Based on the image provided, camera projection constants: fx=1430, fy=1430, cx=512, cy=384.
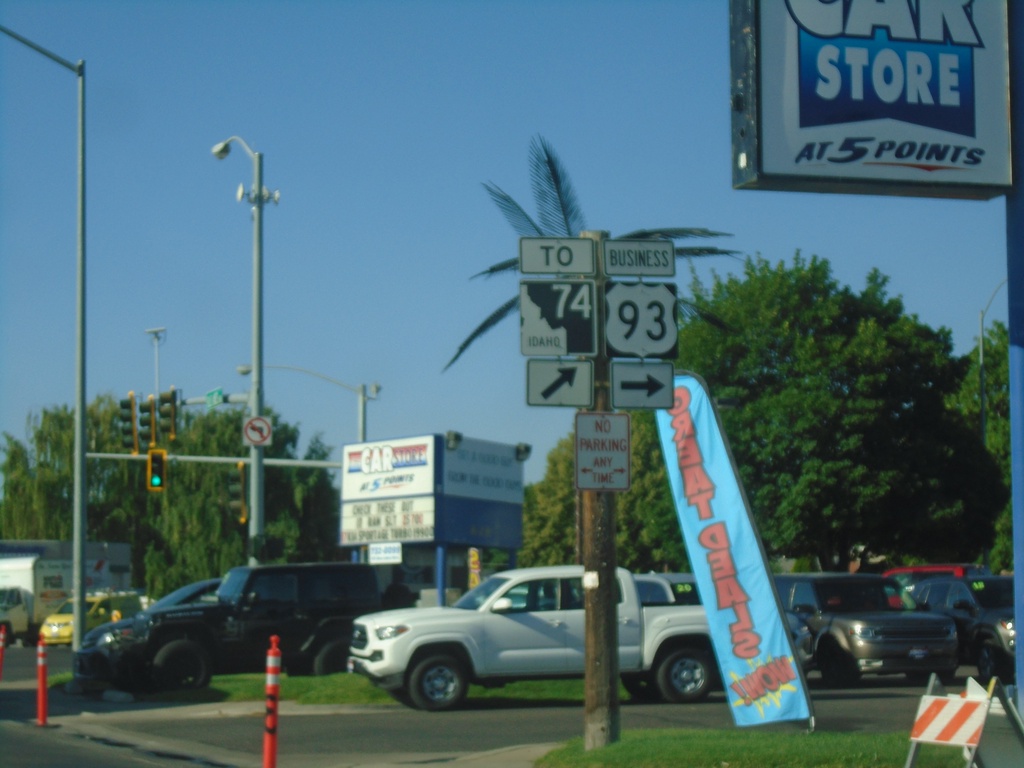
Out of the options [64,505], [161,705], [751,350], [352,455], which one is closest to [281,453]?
[64,505]

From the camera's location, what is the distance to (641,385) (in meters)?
12.3

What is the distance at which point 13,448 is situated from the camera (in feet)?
207

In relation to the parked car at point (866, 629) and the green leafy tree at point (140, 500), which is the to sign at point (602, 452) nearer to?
the parked car at point (866, 629)

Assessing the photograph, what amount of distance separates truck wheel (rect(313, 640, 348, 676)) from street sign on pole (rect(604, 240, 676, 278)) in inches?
487

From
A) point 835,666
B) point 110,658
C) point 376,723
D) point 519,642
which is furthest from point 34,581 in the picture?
point 376,723

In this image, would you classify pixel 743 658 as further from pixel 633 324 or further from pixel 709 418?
pixel 633 324

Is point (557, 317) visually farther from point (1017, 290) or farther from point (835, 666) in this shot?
point (835, 666)

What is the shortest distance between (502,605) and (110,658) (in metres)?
6.70

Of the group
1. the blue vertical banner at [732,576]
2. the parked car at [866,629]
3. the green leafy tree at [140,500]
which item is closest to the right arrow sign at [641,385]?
the blue vertical banner at [732,576]

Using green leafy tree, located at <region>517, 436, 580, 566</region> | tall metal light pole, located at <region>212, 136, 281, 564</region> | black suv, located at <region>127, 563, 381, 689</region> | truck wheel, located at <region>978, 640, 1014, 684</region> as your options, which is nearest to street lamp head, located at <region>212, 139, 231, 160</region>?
tall metal light pole, located at <region>212, 136, 281, 564</region>

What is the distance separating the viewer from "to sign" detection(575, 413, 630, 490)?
38.8ft

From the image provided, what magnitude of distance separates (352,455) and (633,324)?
67.1 feet

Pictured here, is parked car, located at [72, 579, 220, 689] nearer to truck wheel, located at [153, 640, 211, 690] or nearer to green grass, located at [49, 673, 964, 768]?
truck wheel, located at [153, 640, 211, 690]

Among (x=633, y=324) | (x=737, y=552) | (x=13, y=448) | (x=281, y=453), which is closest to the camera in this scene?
(x=633, y=324)
